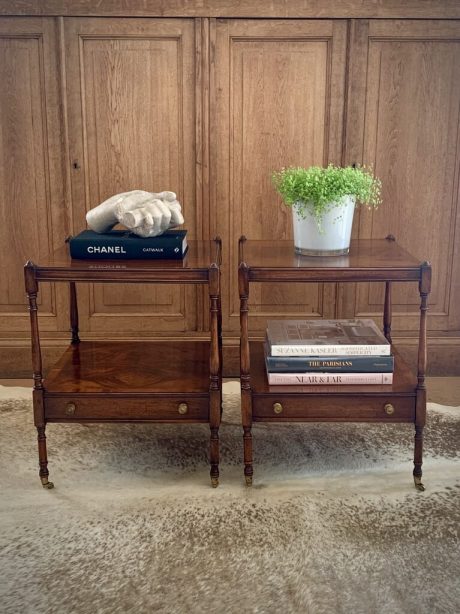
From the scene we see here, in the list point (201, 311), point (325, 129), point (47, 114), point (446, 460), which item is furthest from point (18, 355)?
point (446, 460)

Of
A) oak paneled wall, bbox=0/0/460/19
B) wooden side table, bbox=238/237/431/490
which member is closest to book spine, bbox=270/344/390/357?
wooden side table, bbox=238/237/431/490

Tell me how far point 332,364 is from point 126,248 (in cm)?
80

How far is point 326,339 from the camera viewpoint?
259cm

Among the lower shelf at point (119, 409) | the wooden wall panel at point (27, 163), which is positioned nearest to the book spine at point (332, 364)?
the lower shelf at point (119, 409)

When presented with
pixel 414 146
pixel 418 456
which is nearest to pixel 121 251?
pixel 418 456

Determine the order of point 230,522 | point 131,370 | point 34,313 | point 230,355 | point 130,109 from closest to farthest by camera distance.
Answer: point 230,522 < point 34,313 < point 131,370 < point 130,109 < point 230,355

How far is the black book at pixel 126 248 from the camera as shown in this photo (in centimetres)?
247

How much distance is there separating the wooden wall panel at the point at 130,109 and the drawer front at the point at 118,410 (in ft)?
3.80

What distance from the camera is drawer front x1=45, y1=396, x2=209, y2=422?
2.50m

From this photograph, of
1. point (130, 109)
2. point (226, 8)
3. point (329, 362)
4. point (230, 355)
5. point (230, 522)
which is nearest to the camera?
point (230, 522)

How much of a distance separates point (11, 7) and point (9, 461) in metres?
2.00

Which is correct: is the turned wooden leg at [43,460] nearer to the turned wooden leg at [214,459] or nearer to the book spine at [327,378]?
the turned wooden leg at [214,459]

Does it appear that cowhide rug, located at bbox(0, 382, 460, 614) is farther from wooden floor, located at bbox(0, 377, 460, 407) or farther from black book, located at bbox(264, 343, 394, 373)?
black book, located at bbox(264, 343, 394, 373)

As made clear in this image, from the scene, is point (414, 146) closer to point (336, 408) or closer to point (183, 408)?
point (336, 408)
